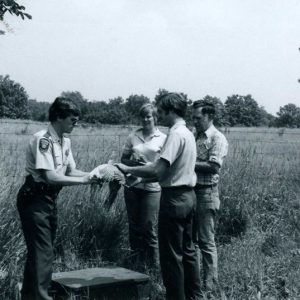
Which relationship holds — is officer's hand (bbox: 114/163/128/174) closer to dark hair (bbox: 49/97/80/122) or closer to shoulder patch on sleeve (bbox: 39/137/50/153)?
dark hair (bbox: 49/97/80/122)

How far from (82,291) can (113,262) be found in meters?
1.49

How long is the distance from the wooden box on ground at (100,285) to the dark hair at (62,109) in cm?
148

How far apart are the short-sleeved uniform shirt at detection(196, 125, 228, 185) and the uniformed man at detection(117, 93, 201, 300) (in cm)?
82

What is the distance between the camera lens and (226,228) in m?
7.08

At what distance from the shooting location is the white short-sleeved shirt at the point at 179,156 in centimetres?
392

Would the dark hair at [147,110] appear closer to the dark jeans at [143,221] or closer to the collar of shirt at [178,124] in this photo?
the dark jeans at [143,221]

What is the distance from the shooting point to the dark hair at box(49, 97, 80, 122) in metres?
3.74

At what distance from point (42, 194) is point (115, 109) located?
7464 centimetres

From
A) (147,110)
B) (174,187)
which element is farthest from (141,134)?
(174,187)

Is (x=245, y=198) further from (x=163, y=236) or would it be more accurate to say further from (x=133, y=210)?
(x=163, y=236)

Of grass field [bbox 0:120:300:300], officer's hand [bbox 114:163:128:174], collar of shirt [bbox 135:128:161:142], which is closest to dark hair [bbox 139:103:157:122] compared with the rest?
collar of shirt [bbox 135:128:161:142]

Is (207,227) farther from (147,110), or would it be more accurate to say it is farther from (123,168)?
(147,110)

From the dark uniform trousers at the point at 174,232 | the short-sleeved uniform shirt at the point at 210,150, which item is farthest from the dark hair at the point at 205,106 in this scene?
the dark uniform trousers at the point at 174,232

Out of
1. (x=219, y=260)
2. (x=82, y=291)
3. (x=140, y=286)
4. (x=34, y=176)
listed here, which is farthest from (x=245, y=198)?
(x=34, y=176)
